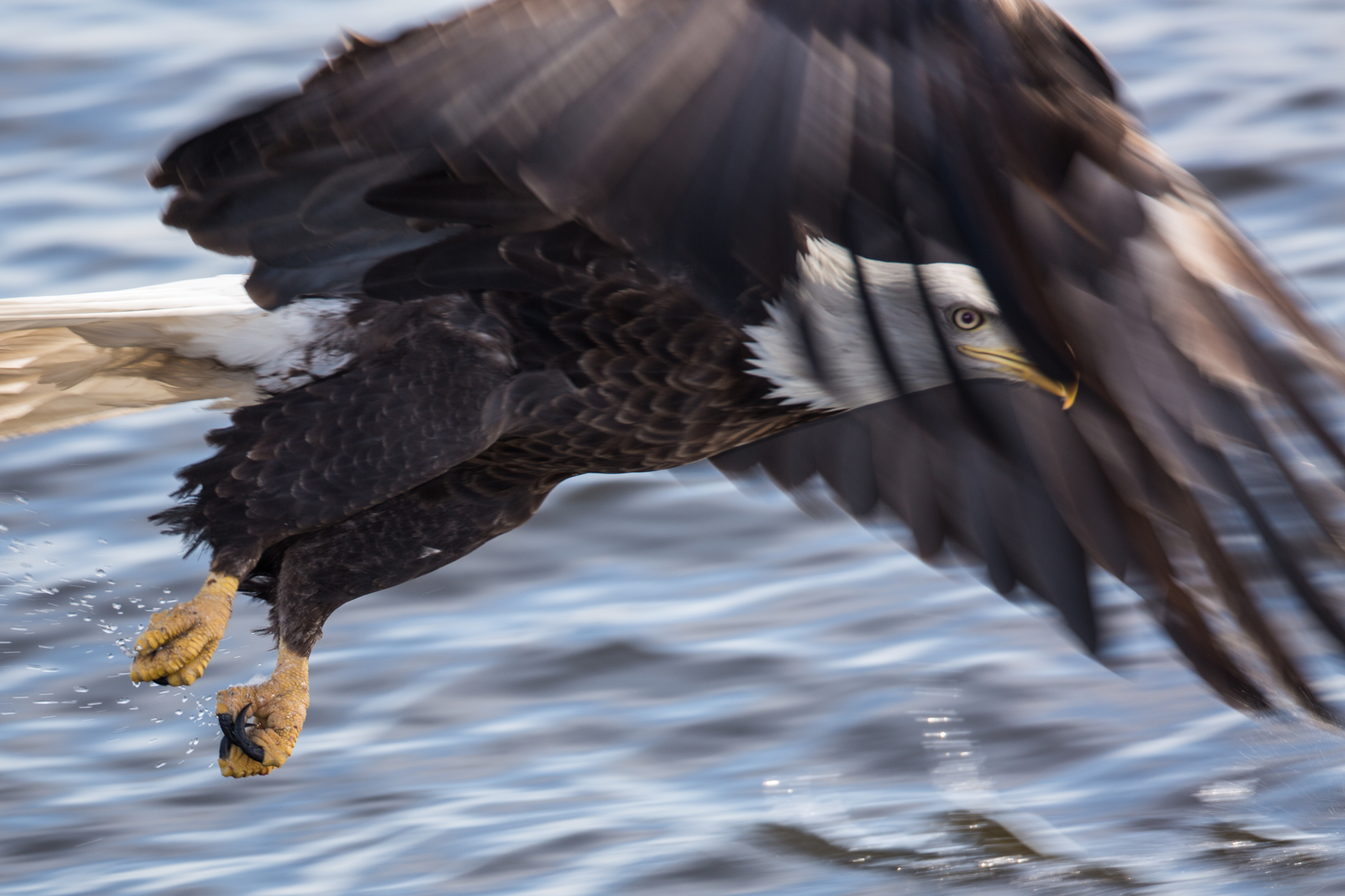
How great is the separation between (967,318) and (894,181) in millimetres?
560

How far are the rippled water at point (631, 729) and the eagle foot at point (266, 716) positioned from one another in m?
0.43

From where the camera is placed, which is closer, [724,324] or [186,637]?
[724,324]

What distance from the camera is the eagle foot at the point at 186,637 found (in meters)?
3.39

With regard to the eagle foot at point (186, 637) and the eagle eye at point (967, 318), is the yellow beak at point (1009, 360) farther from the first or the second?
the eagle foot at point (186, 637)

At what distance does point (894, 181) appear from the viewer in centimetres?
266

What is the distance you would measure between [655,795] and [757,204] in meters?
1.88

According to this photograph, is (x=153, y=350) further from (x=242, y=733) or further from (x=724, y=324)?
(x=724, y=324)

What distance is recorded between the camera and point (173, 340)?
3457mm

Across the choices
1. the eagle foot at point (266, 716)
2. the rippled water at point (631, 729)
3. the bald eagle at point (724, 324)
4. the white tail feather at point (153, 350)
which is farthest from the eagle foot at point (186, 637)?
the rippled water at point (631, 729)

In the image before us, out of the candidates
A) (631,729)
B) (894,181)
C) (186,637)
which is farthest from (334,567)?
(894,181)

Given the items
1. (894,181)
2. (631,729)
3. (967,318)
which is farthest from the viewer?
(631,729)

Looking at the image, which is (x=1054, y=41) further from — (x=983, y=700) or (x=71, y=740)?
(x=71, y=740)

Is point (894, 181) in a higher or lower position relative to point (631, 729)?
higher

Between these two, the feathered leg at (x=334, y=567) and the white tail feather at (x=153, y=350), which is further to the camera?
the feathered leg at (x=334, y=567)
